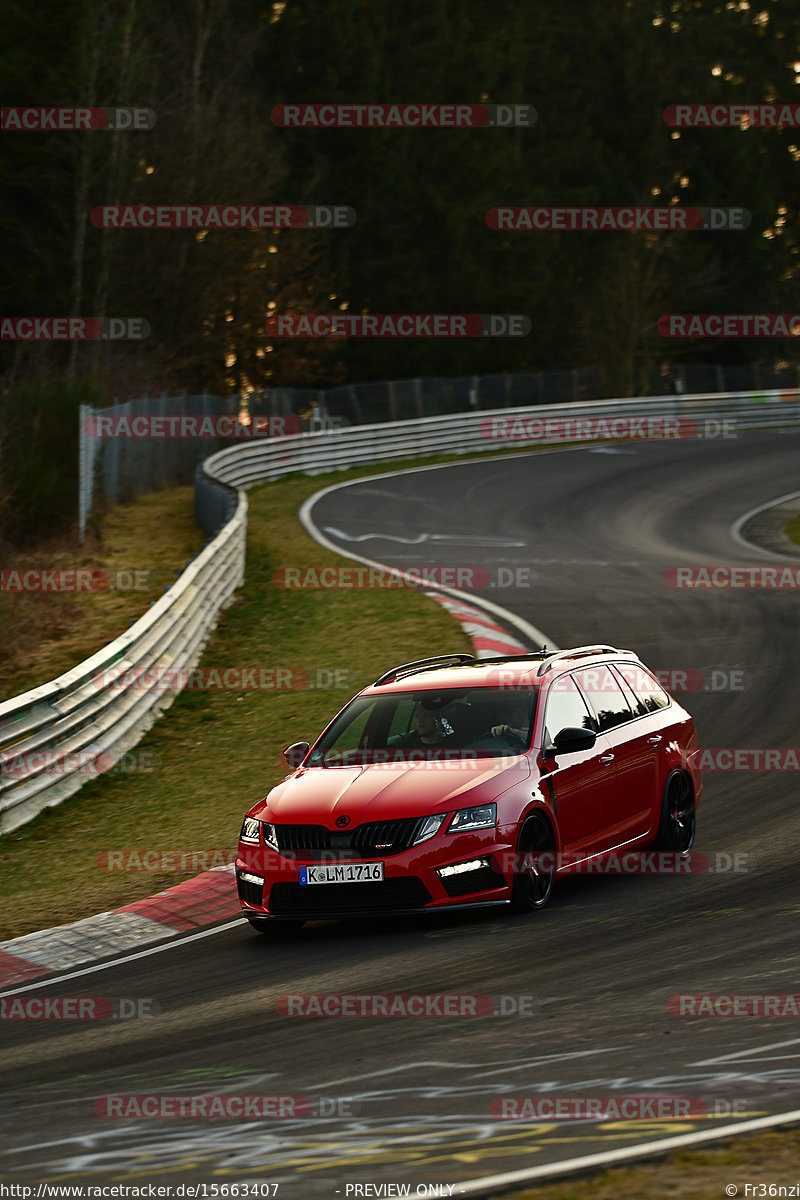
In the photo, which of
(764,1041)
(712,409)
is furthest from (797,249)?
(764,1041)

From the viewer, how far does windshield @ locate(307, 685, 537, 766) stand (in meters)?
10.0

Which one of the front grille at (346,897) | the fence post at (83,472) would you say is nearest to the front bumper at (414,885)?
Answer: the front grille at (346,897)

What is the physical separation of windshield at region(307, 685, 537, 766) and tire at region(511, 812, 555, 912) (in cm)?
51

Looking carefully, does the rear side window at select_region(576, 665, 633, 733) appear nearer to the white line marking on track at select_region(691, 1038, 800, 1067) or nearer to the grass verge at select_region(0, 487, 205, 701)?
the white line marking on track at select_region(691, 1038, 800, 1067)

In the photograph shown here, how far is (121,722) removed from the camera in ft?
52.2

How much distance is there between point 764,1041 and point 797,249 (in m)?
83.3

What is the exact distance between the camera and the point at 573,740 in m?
9.91

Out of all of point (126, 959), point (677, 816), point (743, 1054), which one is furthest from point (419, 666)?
point (743, 1054)

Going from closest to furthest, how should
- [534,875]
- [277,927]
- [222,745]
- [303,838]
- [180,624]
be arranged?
[303,838]
[534,875]
[277,927]
[222,745]
[180,624]

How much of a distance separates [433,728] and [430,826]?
1.19 m

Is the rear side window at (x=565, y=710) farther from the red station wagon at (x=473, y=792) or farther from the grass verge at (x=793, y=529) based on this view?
the grass verge at (x=793, y=529)

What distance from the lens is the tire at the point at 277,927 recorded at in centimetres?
956

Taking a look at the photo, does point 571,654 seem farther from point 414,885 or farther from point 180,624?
point 180,624

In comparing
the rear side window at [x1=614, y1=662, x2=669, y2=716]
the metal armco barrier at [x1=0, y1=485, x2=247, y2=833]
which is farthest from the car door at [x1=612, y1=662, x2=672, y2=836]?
the metal armco barrier at [x1=0, y1=485, x2=247, y2=833]
